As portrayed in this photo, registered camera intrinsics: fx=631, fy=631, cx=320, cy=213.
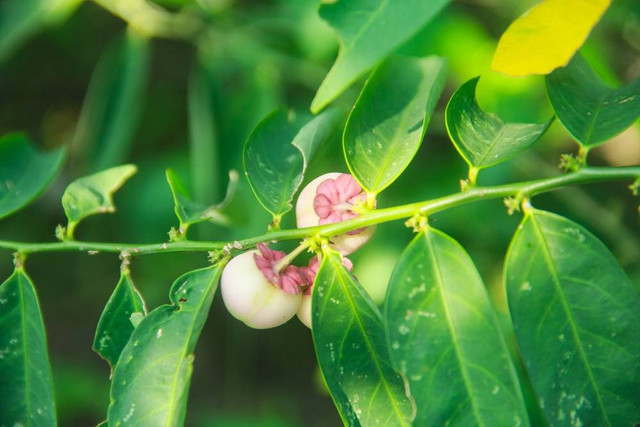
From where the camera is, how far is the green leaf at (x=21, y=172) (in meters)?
0.98

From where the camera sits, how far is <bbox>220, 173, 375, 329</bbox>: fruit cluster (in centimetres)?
85

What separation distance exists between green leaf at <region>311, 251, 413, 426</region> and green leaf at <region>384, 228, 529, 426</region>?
0.23 ft

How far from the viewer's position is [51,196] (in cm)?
239

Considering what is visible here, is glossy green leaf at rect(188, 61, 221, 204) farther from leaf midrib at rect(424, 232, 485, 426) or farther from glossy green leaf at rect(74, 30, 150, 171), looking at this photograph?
leaf midrib at rect(424, 232, 485, 426)

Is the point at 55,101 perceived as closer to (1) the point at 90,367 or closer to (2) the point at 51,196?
(2) the point at 51,196

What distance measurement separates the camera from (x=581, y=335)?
77cm

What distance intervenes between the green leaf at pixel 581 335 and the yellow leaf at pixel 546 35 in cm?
22

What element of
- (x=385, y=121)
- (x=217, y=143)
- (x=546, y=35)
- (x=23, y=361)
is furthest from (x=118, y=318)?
(x=217, y=143)

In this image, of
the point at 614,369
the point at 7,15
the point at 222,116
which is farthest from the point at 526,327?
the point at 7,15

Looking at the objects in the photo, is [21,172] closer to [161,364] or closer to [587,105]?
[161,364]

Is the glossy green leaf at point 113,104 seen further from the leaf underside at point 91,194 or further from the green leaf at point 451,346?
the green leaf at point 451,346

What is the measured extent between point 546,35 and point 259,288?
0.48 metres

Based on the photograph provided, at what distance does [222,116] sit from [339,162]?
0.35 m

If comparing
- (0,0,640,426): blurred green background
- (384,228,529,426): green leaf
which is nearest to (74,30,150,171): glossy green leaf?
(0,0,640,426): blurred green background
